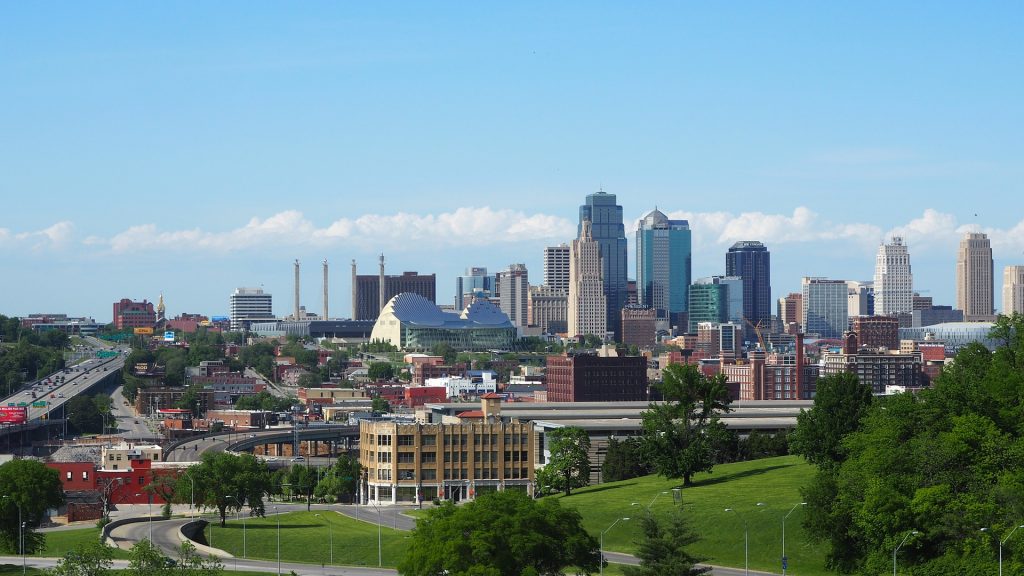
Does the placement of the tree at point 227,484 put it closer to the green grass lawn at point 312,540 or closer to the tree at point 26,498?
the green grass lawn at point 312,540

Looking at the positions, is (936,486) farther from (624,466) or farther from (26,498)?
(26,498)

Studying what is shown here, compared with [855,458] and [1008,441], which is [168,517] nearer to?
[855,458]

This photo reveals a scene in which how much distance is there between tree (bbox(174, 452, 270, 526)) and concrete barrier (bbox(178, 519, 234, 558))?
3179mm

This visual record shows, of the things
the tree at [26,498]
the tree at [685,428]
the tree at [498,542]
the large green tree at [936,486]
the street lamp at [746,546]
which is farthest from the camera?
the tree at [685,428]

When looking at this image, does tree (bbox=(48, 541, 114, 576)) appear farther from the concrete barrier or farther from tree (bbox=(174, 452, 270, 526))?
tree (bbox=(174, 452, 270, 526))

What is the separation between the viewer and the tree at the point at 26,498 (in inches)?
4060

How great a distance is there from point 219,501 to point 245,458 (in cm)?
725

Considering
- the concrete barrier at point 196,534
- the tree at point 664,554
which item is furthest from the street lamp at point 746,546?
the concrete barrier at point 196,534

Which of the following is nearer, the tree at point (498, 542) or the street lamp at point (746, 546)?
the tree at point (498, 542)

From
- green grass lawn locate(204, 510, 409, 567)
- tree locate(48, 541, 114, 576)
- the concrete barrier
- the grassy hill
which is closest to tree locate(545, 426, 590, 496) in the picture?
the grassy hill

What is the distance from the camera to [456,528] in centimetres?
7825

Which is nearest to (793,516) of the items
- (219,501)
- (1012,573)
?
(1012,573)

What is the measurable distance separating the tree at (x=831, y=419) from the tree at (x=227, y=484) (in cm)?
3370

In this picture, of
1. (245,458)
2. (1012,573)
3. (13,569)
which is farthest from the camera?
(245,458)
